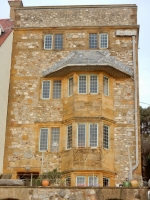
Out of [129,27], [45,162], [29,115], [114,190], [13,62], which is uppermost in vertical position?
[129,27]

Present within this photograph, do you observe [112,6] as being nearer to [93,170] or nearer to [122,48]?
[122,48]

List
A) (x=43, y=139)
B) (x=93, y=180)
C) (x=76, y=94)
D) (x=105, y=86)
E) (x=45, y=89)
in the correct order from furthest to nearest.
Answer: (x=45, y=89) < (x=105, y=86) < (x=43, y=139) < (x=76, y=94) < (x=93, y=180)

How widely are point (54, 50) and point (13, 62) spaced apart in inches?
108

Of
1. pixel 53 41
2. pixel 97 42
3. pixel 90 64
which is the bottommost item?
pixel 90 64

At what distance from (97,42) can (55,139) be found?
6.91 m

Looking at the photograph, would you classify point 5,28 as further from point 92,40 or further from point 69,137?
point 69,137

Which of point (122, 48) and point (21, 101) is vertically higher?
point (122, 48)

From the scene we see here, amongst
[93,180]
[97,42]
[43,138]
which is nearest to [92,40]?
[97,42]

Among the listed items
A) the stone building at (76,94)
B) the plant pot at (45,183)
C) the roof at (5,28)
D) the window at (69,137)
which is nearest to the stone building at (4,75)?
the roof at (5,28)

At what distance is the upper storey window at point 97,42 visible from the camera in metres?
28.1

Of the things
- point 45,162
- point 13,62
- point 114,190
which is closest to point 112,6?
point 13,62

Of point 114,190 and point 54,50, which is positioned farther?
point 54,50

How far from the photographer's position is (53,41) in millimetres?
28516

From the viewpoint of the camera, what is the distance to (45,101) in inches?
1065
